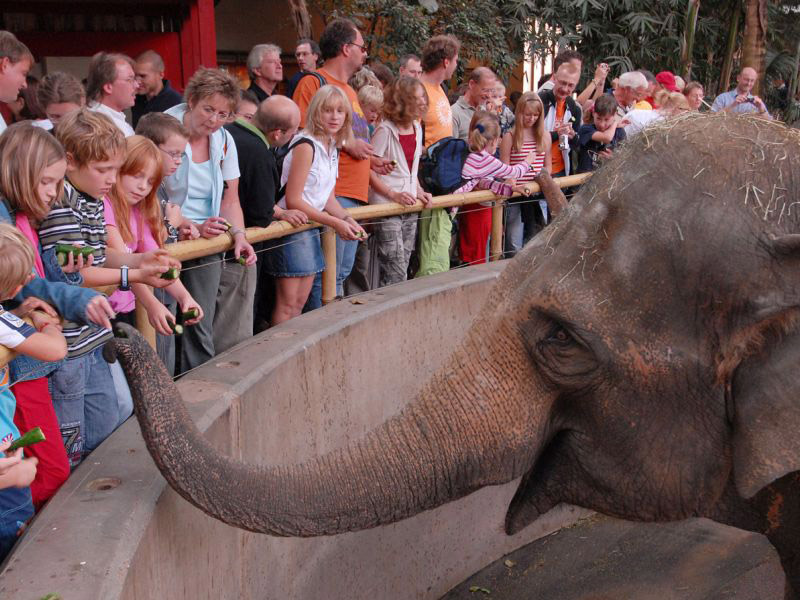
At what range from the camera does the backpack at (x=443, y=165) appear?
720 cm

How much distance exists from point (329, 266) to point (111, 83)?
1.67 meters

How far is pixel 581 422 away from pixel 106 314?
1.48 meters

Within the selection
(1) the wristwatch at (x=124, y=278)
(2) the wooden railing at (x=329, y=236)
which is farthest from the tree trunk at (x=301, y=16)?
(1) the wristwatch at (x=124, y=278)

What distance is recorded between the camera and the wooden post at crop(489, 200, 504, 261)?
716cm

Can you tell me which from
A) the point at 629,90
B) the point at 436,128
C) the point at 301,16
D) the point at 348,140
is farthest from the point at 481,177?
the point at 301,16

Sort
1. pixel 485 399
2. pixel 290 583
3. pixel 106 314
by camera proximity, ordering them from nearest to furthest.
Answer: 1. pixel 485 399
2. pixel 106 314
3. pixel 290 583

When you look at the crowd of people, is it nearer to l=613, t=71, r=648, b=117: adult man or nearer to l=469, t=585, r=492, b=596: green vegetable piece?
l=613, t=71, r=648, b=117: adult man

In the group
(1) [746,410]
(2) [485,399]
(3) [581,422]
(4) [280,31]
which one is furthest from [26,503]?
(4) [280,31]

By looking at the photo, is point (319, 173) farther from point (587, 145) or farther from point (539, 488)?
point (587, 145)

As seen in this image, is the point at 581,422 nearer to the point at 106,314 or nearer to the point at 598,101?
the point at 106,314

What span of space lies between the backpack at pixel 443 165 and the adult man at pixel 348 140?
618 mm

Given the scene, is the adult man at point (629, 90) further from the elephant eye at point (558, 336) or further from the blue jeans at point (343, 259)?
the elephant eye at point (558, 336)

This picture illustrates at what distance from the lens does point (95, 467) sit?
2795 mm

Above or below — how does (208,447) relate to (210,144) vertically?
below
